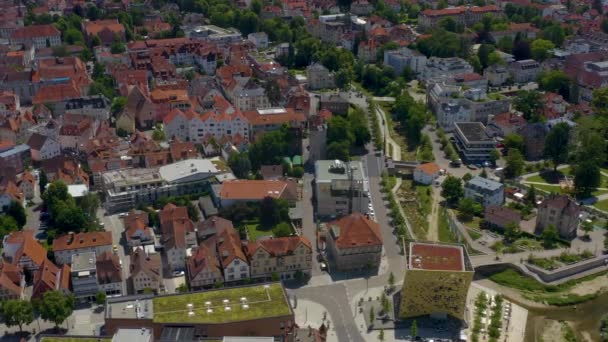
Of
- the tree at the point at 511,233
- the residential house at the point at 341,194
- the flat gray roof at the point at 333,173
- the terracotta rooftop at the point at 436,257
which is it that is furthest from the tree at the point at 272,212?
the tree at the point at 511,233

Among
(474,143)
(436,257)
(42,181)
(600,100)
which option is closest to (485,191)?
(474,143)

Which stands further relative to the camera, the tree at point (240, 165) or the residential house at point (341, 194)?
the tree at point (240, 165)

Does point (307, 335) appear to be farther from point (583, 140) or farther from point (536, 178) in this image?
point (583, 140)

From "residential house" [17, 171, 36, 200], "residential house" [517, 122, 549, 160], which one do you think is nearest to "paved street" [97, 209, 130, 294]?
"residential house" [17, 171, 36, 200]

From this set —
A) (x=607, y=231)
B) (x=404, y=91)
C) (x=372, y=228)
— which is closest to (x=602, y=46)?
(x=404, y=91)

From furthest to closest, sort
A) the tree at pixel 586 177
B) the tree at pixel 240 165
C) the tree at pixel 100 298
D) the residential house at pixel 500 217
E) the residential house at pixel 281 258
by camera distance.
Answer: the tree at pixel 240 165, the tree at pixel 586 177, the residential house at pixel 500 217, the residential house at pixel 281 258, the tree at pixel 100 298

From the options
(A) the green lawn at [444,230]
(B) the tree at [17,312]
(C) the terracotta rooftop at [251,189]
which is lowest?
(A) the green lawn at [444,230]

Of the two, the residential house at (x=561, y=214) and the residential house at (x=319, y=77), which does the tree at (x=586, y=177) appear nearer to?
the residential house at (x=561, y=214)
